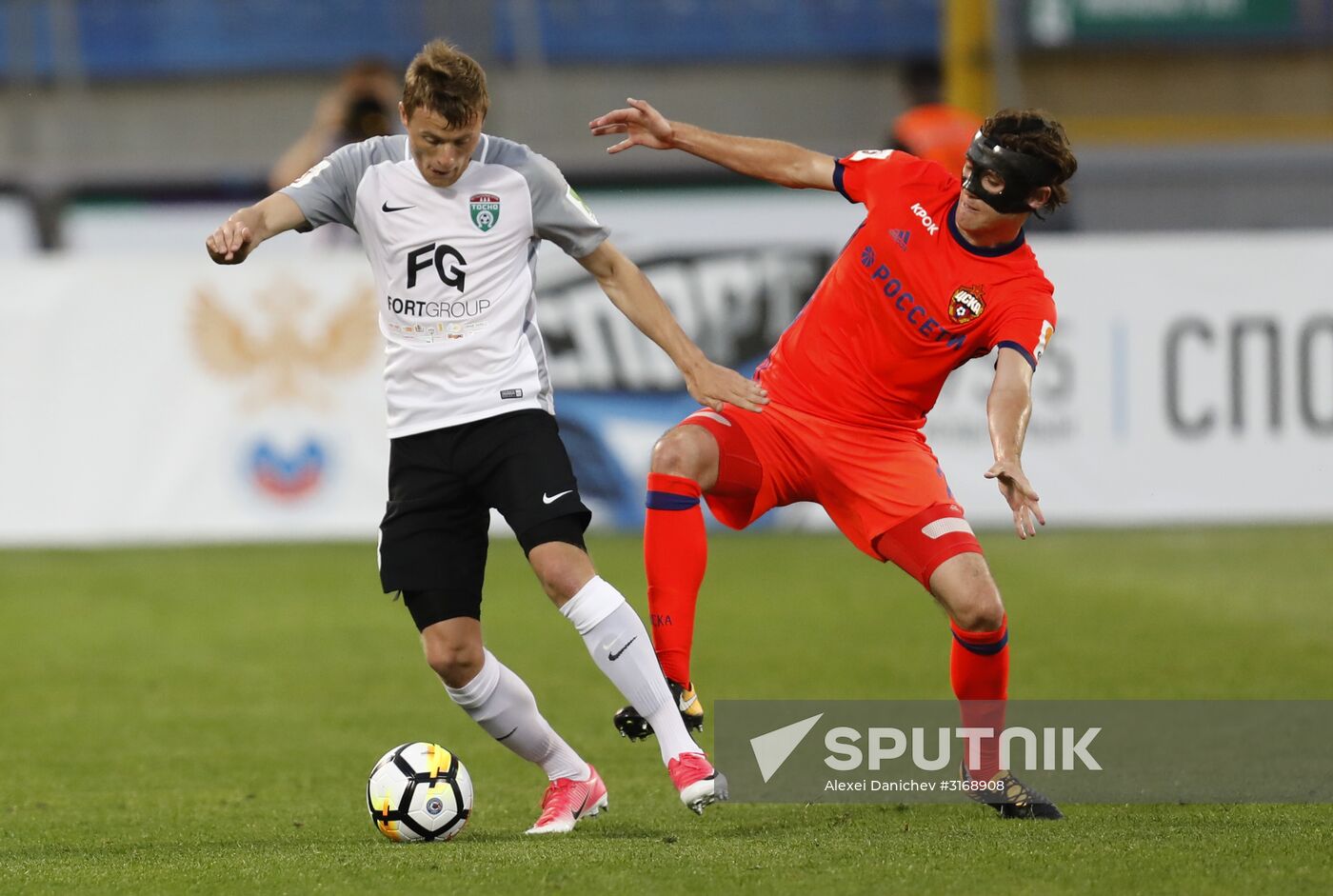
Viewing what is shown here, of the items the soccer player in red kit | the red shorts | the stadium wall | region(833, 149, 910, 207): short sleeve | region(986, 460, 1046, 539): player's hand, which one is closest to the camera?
region(986, 460, 1046, 539): player's hand

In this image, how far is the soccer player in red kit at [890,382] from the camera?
5.96 meters

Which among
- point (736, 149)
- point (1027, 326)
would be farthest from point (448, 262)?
point (1027, 326)

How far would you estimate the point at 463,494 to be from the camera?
5793mm

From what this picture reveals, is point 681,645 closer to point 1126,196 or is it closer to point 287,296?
point 287,296

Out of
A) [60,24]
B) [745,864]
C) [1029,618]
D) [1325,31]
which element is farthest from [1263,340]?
[60,24]

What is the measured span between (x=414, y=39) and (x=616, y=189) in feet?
16.9

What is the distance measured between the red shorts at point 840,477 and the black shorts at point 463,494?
67cm

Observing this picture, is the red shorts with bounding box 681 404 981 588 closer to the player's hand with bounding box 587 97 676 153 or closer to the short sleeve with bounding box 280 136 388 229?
the player's hand with bounding box 587 97 676 153

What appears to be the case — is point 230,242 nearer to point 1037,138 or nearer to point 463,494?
point 463,494

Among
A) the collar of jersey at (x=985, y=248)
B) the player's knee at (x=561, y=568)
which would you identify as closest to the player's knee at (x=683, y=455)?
the player's knee at (x=561, y=568)

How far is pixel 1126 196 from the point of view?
15.1m

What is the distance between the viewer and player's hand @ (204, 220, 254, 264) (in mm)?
5355

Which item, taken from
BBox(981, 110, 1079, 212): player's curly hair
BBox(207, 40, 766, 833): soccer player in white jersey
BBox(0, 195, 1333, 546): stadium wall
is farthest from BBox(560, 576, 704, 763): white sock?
BBox(0, 195, 1333, 546): stadium wall

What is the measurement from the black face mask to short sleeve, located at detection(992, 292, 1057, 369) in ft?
0.94
